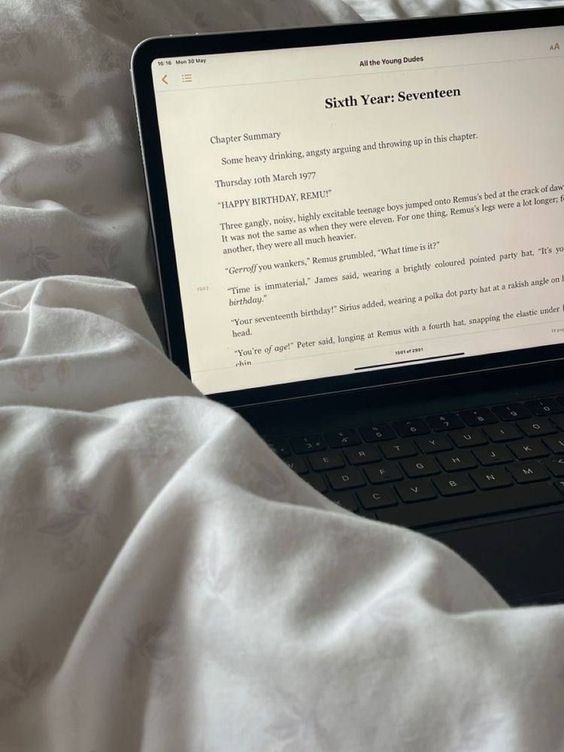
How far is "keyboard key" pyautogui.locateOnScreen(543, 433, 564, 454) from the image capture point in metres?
0.55

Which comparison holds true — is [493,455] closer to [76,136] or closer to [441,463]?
[441,463]

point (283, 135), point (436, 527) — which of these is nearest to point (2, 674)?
point (436, 527)

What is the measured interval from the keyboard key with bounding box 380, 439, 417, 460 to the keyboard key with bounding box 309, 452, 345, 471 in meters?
0.03

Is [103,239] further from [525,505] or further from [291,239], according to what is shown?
[525,505]

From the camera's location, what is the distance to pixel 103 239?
1.85 feet

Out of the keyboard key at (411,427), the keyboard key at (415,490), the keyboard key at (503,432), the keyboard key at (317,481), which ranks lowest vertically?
the keyboard key at (317,481)

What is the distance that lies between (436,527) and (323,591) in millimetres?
238

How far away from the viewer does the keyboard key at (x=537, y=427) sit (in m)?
0.57

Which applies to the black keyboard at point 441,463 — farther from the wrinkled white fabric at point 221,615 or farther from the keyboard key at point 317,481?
the wrinkled white fabric at point 221,615

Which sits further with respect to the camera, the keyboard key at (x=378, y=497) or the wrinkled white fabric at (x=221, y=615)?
the keyboard key at (x=378, y=497)

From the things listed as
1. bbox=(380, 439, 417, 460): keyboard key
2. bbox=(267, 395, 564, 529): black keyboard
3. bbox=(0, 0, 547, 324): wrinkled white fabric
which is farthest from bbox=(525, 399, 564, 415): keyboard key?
bbox=(0, 0, 547, 324): wrinkled white fabric

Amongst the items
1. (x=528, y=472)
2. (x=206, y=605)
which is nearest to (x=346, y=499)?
(x=528, y=472)

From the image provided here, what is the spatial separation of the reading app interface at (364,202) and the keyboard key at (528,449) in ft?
0.28

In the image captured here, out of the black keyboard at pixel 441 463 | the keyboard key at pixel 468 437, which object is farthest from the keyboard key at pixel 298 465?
the keyboard key at pixel 468 437
